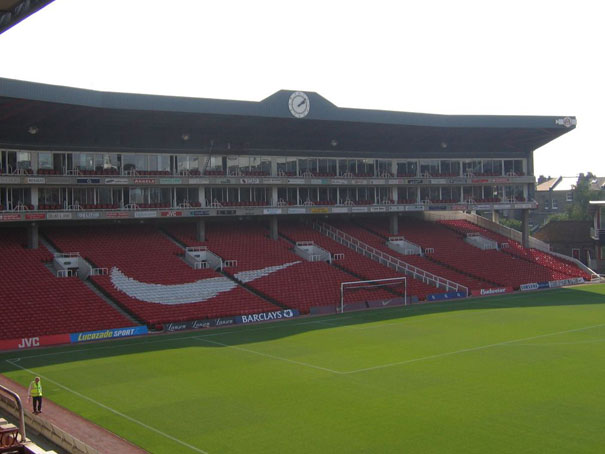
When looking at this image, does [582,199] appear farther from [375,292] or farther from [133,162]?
[133,162]

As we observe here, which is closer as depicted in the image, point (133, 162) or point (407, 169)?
point (133, 162)

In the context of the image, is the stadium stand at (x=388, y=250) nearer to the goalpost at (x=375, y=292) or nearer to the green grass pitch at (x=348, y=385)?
the goalpost at (x=375, y=292)

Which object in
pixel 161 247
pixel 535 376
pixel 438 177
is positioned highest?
pixel 438 177

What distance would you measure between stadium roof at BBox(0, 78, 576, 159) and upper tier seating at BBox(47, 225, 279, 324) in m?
7.36

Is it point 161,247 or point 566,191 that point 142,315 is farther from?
point 566,191

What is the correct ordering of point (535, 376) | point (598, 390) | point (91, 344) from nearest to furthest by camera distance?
point (598, 390)
point (535, 376)
point (91, 344)

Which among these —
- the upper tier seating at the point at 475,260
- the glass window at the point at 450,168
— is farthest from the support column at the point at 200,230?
the glass window at the point at 450,168

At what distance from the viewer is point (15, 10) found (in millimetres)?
19609

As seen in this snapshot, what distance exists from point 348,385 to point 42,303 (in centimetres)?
2358

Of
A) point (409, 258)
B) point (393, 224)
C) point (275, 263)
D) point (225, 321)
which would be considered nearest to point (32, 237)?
point (225, 321)

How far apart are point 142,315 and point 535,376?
84.9ft

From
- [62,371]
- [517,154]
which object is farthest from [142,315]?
[517,154]

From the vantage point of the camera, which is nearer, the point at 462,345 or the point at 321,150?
the point at 462,345

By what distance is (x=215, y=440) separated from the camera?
22.6m
